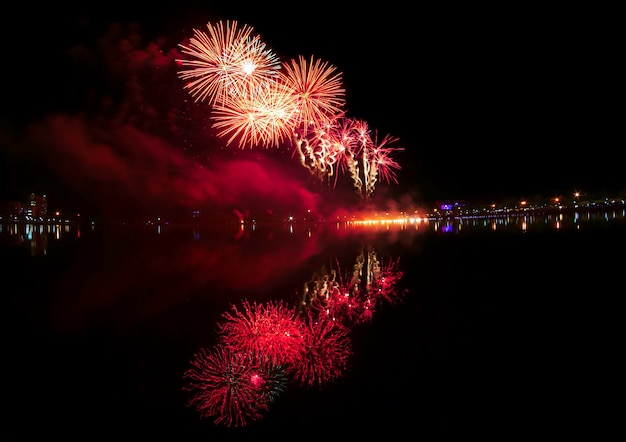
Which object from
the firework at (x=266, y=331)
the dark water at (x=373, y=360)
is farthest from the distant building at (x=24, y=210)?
the firework at (x=266, y=331)

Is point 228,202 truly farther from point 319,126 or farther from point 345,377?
point 345,377

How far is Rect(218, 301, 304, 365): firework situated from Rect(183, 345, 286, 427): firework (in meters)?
0.19

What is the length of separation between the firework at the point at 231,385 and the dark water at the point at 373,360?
10 cm

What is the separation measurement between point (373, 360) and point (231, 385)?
1.19 m

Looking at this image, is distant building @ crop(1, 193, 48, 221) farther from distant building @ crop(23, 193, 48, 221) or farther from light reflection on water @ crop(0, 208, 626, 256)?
light reflection on water @ crop(0, 208, 626, 256)

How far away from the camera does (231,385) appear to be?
354 cm

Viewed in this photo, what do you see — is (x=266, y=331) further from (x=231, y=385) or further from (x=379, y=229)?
(x=379, y=229)

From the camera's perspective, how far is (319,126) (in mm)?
21844

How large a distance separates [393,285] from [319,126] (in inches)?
622

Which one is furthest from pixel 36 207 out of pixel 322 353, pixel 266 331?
pixel 322 353

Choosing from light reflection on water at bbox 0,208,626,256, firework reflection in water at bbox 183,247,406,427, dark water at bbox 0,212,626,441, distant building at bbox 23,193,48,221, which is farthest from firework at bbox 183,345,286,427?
distant building at bbox 23,193,48,221

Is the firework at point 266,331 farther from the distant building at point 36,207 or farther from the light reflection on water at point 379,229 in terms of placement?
the distant building at point 36,207

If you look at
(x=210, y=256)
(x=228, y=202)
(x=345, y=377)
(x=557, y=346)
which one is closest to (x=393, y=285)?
(x=557, y=346)

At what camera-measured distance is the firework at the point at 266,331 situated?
13.8 ft
